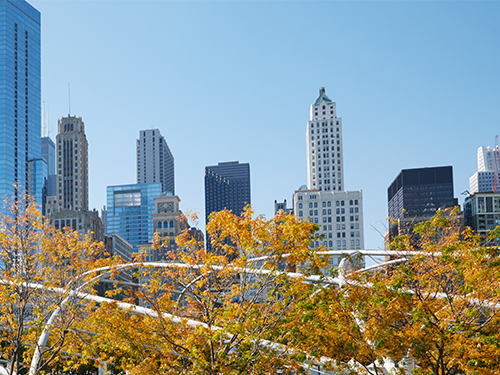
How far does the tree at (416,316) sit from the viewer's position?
59.1ft

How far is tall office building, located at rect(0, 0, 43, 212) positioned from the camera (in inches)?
7037

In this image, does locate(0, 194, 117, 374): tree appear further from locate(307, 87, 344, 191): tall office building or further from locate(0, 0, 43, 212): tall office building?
locate(0, 0, 43, 212): tall office building

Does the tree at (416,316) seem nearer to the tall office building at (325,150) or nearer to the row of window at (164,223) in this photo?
the row of window at (164,223)

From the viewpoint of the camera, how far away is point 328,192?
147750 millimetres

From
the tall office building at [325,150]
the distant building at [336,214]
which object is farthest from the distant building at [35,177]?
the distant building at [336,214]

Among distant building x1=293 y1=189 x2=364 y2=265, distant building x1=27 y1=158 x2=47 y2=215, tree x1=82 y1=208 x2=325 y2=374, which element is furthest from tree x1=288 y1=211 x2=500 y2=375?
distant building x1=27 y1=158 x2=47 y2=215

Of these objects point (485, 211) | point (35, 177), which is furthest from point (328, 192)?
point (35, 177)

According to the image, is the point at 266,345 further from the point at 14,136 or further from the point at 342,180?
the point at 14,136

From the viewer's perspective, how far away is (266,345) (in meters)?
18.5

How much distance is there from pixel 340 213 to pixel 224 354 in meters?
131

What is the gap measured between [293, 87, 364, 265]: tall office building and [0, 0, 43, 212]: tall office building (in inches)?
3644

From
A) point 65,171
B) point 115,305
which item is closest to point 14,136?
point 65,171

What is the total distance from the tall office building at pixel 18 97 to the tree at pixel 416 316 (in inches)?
6690

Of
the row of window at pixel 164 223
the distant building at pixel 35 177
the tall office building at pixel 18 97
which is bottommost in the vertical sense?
the row of window at pixel 164 223
